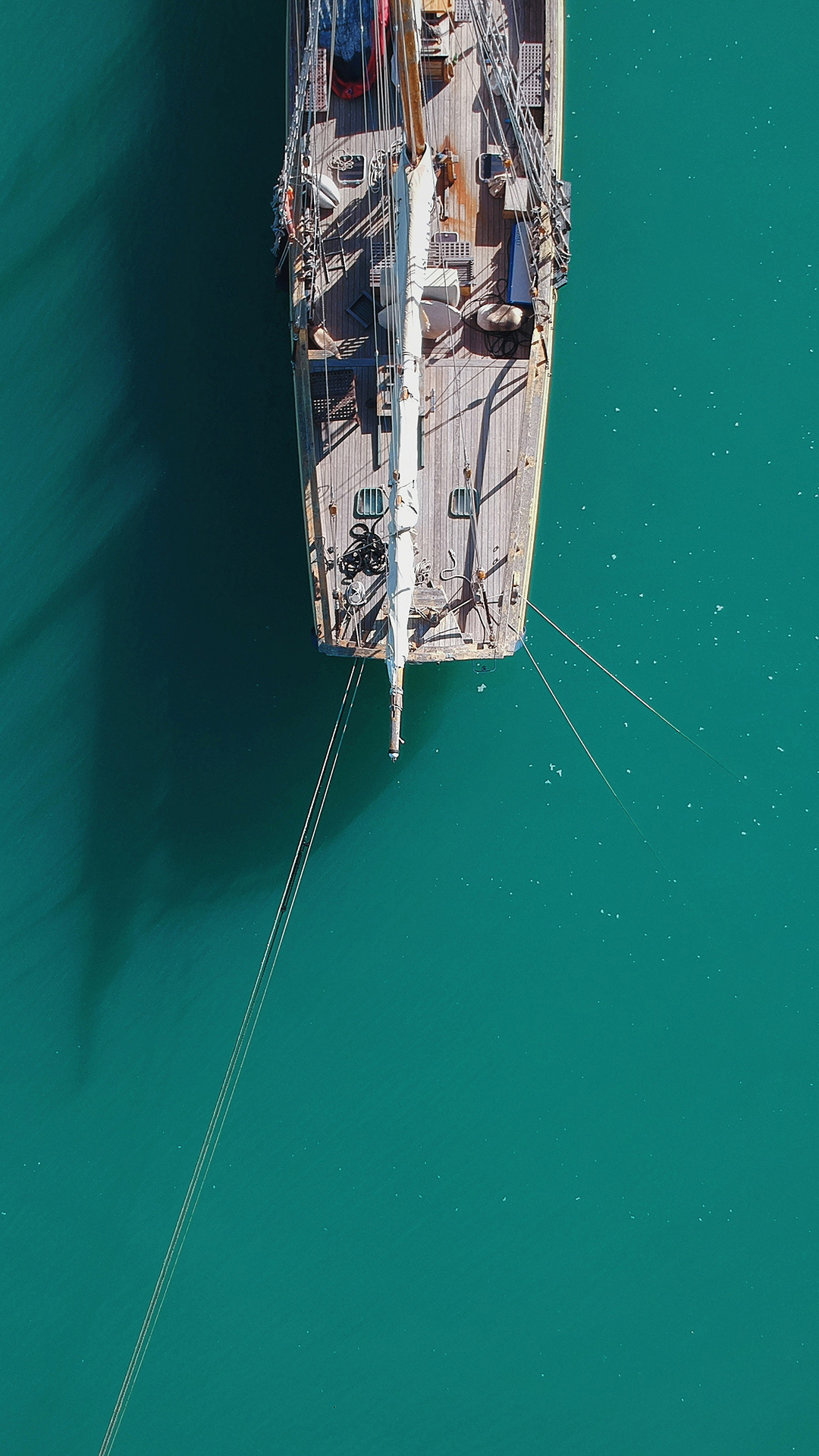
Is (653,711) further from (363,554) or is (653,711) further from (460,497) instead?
(363,554)

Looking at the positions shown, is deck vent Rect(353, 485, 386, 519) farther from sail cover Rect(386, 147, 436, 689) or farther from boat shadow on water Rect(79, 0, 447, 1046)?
boat shadow on water Rect(79, 0, 447, 1046)

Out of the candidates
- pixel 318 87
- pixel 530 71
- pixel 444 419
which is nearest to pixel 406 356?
pixel 444 419

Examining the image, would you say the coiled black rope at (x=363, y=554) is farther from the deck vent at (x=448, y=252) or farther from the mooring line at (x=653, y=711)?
the deck vent at (x=448, y=252)

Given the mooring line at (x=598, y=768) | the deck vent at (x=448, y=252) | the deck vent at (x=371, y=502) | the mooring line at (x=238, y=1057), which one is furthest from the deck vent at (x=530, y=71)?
the mooring line at (x=238, y=1057)

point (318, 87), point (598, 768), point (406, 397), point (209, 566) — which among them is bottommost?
point (598, 768)

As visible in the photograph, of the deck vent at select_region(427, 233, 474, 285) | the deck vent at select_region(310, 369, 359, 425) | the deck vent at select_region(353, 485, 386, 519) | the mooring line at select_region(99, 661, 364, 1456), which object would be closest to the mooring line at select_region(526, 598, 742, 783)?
the deck vent at select_region(353, 485, 386, 519)

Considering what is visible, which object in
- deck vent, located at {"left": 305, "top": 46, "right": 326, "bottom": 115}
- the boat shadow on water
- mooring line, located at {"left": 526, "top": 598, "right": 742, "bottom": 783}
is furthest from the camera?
mooring line, located at {"left": 526, "top": 598, "right": 742, "bottom": 783}

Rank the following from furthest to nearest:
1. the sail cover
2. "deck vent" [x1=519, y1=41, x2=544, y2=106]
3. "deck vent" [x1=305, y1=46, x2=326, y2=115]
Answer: "deck vent" [x1=519, y1=41, x2=544, y2=106] < "deck vent" [x1=305, y1=46, x2=326, y2=115] < the sail cover
